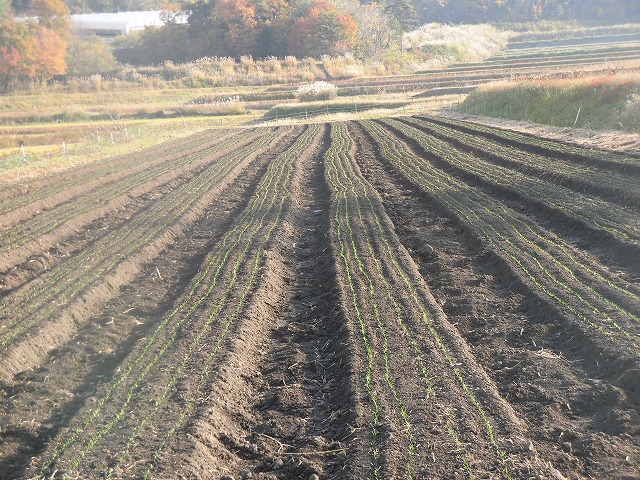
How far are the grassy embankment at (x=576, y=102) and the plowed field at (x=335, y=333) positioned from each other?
25.4ft

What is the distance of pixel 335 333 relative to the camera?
367 inches

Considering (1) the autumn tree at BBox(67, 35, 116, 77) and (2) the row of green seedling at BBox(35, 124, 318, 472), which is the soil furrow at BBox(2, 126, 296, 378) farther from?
(1) the autumn tree at BBox(67, 35, 116, 77)

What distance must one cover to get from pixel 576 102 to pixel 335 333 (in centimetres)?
2373

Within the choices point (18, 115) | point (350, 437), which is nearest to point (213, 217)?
point (350, 437)

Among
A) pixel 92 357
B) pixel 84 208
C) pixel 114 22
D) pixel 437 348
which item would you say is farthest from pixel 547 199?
pixel 114 22

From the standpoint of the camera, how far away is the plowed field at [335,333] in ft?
21.3

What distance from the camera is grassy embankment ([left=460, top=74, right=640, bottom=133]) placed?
81.7ft

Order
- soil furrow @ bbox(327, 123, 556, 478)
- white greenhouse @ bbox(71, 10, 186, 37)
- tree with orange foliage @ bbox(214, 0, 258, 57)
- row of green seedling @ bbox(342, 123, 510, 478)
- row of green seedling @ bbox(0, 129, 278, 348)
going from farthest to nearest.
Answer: white greenhouse @ bbox(71, 10, 186, 37) < tree with orange foliage @ bbox(214, 0, 258, 57) < row of green seedling @ bbox(0, 129, 278, 348) < row of green seedling @ bbox(342, 123, 510, 478) < soil furrow @ bbox(327, 123, 556, 478)

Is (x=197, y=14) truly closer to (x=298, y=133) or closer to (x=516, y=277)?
(x=298, y=133)

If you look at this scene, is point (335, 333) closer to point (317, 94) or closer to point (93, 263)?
point (93, 263)

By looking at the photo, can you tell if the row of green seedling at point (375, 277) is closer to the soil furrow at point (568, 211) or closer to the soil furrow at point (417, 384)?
the soil furrow at point (417, 384)

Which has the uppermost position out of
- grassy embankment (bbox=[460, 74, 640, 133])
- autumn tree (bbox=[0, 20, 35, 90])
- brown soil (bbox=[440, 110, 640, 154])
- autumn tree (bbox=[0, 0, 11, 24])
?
autumn tree (bbox=[0, 0, 11, 24])

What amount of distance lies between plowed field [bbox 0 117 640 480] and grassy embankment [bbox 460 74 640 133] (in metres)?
7.75

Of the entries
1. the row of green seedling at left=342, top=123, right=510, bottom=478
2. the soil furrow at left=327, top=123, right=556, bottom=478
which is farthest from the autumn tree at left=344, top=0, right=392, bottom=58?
the soil furrow at left=327, top=123, right=556, bottom=478
